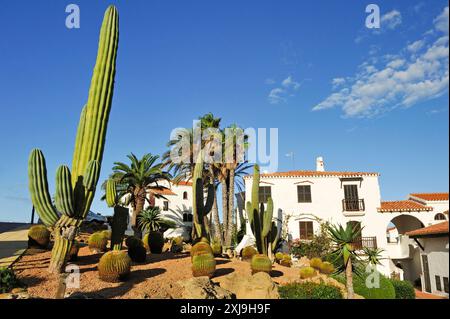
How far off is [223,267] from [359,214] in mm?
16022

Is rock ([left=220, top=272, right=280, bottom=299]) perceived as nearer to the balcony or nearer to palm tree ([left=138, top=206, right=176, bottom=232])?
the balcony

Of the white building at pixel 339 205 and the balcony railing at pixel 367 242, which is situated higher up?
the white building at pixel 339 205

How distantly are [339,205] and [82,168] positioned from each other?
76.5 ft

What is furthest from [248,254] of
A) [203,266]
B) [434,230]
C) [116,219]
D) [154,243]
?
[434,230]

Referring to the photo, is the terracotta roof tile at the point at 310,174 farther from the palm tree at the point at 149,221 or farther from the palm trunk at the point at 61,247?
the palm trunk at the point at 61,247

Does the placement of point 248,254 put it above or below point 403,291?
above

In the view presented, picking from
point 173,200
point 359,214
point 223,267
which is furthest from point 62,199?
point 173,200

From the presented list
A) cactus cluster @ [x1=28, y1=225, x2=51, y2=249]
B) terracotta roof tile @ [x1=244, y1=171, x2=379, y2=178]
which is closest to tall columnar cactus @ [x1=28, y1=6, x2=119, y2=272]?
cactus cluster @ [x1=28, y1=225, x2=51, y2=249]

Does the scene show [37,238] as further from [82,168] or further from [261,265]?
[261,265]

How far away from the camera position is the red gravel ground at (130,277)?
36.0ft

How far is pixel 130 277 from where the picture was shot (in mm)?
13398

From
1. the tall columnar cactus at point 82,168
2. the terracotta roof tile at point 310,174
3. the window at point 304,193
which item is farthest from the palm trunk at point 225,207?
the tall columnar cactus at point 82,168

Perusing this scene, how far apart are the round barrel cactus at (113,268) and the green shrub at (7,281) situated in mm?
2790
